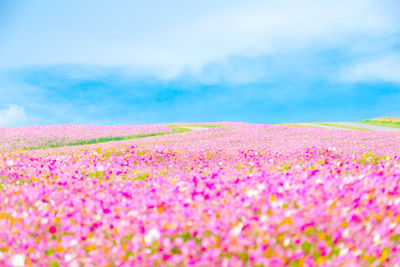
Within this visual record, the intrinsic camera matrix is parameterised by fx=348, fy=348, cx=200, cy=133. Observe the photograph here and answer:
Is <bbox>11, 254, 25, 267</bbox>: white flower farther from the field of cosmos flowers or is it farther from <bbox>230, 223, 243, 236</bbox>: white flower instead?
<bbox>230, 223, 243, 236</bbox>: white flower

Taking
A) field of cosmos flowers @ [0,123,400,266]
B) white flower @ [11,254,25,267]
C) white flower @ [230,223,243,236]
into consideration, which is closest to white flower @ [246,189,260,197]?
field of cosmos flowers @ [0,123,400,266]

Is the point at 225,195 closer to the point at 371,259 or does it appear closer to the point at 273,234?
the point at 273,234

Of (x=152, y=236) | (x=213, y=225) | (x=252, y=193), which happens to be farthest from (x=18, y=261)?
(x=252, y=193)

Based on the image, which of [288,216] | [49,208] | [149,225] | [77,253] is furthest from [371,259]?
[49,208]

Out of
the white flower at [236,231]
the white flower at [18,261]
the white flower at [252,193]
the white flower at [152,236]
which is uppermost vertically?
the white flower at [252,193]

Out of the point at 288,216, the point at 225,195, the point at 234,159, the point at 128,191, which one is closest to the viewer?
the point at 288,216

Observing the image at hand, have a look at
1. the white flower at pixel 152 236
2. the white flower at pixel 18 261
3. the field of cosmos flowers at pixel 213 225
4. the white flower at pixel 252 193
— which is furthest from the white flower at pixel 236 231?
the white flower at pixel 18 261

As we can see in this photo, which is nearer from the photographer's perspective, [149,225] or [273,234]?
[273,234]

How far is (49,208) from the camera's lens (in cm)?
687

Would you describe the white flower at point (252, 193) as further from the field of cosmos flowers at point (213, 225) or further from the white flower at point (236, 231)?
the white flower at point (236, 231)

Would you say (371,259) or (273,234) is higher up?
(273,234)

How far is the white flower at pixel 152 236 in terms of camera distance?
4.73m

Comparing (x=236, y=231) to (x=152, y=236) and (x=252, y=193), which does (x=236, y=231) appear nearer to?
(x=152, y=236)

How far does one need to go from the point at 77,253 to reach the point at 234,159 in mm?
10397
